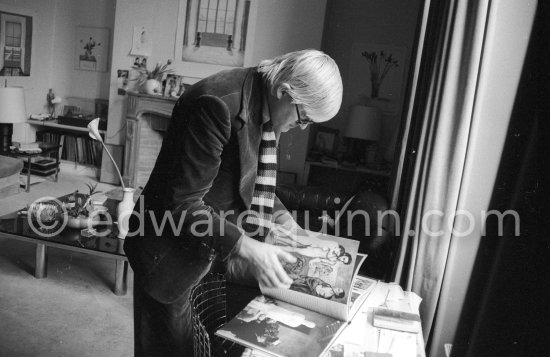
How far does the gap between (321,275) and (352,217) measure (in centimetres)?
206

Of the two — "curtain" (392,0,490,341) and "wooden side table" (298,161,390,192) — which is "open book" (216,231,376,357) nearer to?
"curtain" (392,0,490,341)

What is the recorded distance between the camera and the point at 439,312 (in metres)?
2.18

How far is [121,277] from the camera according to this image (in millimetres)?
3049

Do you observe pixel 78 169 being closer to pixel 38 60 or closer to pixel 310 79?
pixel 38 60

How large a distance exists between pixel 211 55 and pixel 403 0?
6.67ft

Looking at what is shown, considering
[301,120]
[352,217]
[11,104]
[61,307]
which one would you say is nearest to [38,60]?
[11,104]

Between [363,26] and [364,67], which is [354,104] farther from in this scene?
[363,26]

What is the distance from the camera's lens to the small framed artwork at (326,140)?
5426 mm

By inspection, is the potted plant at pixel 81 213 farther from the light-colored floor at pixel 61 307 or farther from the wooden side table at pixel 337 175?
the wooden side table at pixel 337 175

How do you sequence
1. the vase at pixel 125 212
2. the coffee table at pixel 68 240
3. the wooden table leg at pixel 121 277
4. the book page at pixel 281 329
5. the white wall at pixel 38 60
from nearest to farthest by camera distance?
the book page at pixel 281 329 → the coffee table at pixel 68 240 → the wooden table leg at pixel 121 277 → the vase at pixel 125 212 → the white wall at pixel 38 60

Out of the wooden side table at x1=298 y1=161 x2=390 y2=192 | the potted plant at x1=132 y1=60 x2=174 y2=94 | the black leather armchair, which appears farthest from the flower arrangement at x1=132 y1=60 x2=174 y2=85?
the black leather armchair

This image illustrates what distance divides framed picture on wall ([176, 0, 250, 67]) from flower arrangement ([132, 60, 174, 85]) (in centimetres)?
20

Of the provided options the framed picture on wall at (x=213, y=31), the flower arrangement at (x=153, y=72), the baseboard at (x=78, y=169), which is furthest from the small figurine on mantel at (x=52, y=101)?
the framed picture on wall at (x=213, y=31)

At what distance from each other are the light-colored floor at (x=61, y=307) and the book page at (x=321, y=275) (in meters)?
1.52
